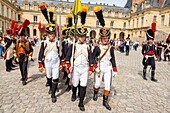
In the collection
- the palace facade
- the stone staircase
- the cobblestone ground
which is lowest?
the cobblestone ground

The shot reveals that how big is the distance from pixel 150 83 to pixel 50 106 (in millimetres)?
4867

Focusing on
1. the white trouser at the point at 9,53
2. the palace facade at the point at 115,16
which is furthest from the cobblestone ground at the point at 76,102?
the palace facade at the point at 115,16

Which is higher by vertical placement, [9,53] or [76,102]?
[9,53]

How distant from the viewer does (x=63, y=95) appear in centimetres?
537

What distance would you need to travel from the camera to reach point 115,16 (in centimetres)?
6256

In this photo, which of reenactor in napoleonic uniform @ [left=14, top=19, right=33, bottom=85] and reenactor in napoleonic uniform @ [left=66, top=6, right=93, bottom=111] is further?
reenactor in napoleonic uniform @ [left=14, top=19, right=33, bottom=85]

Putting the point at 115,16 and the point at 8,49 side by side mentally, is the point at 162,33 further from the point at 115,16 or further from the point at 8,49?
the point at 8,49

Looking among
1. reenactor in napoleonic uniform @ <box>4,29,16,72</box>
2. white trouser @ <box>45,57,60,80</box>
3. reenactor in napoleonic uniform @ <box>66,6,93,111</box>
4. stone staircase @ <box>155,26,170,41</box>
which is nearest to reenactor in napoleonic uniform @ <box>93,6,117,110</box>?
reenactor in napoleonic uniform @ <box>66,6,93,111</box>

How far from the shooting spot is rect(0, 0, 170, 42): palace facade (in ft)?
138

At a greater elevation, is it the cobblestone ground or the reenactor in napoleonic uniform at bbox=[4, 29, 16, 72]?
the reenactor in napoleonic uniform at bbox=[4, 29, 16, 72]

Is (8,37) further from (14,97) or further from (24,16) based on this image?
(24,16)

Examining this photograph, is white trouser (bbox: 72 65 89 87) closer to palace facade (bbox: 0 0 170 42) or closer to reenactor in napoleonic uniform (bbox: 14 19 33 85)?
reenactor in napoleonic uniform (bbox: 14 19 33 85)

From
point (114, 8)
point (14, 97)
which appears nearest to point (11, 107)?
point (14, 97)

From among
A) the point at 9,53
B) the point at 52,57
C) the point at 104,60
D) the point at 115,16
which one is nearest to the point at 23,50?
the point at 52,57
